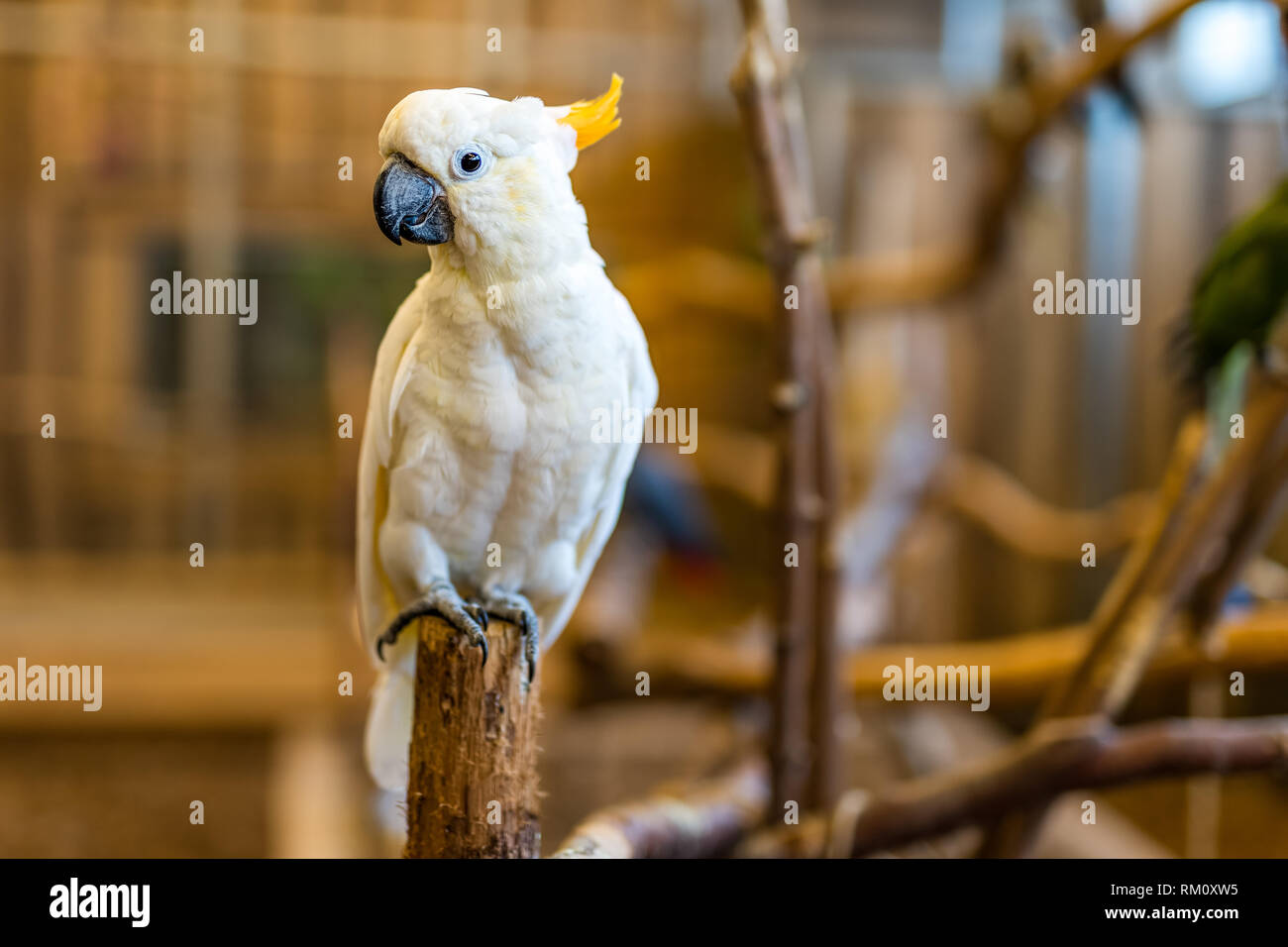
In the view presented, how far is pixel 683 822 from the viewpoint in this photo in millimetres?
1119

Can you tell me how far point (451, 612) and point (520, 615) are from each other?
50 millimetres

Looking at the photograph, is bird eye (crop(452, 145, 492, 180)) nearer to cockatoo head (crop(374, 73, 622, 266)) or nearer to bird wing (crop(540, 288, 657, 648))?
cockatoo head (crop(374, 73, 622, 266))

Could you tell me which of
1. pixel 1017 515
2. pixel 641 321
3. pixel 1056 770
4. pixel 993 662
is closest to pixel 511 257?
pixel 1056 770

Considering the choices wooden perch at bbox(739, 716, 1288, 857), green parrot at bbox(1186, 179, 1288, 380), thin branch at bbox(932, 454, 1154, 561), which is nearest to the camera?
green parrot at bbox(1186, 179, 1288, 380)

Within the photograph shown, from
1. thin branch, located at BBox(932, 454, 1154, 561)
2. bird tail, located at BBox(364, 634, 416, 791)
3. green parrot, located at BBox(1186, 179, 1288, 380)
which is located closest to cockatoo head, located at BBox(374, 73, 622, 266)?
bird tail, located at BBox(364, 634, 416, 791)

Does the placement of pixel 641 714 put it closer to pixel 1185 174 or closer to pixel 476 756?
pixel 1185 174

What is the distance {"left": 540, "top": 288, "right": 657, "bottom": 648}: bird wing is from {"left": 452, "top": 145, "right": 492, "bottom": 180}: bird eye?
11cm

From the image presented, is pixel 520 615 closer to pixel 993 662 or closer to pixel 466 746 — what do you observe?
pixel 466 746

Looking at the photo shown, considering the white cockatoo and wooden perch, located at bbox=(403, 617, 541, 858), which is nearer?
the white cockatoo

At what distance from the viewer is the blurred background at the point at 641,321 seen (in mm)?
2391

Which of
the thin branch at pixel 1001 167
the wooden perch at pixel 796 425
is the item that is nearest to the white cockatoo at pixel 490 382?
the wooden perch at pixel 796 425

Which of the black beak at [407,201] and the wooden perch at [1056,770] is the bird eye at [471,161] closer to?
the black beak at [407,201]

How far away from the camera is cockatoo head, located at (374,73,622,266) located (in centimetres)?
54
